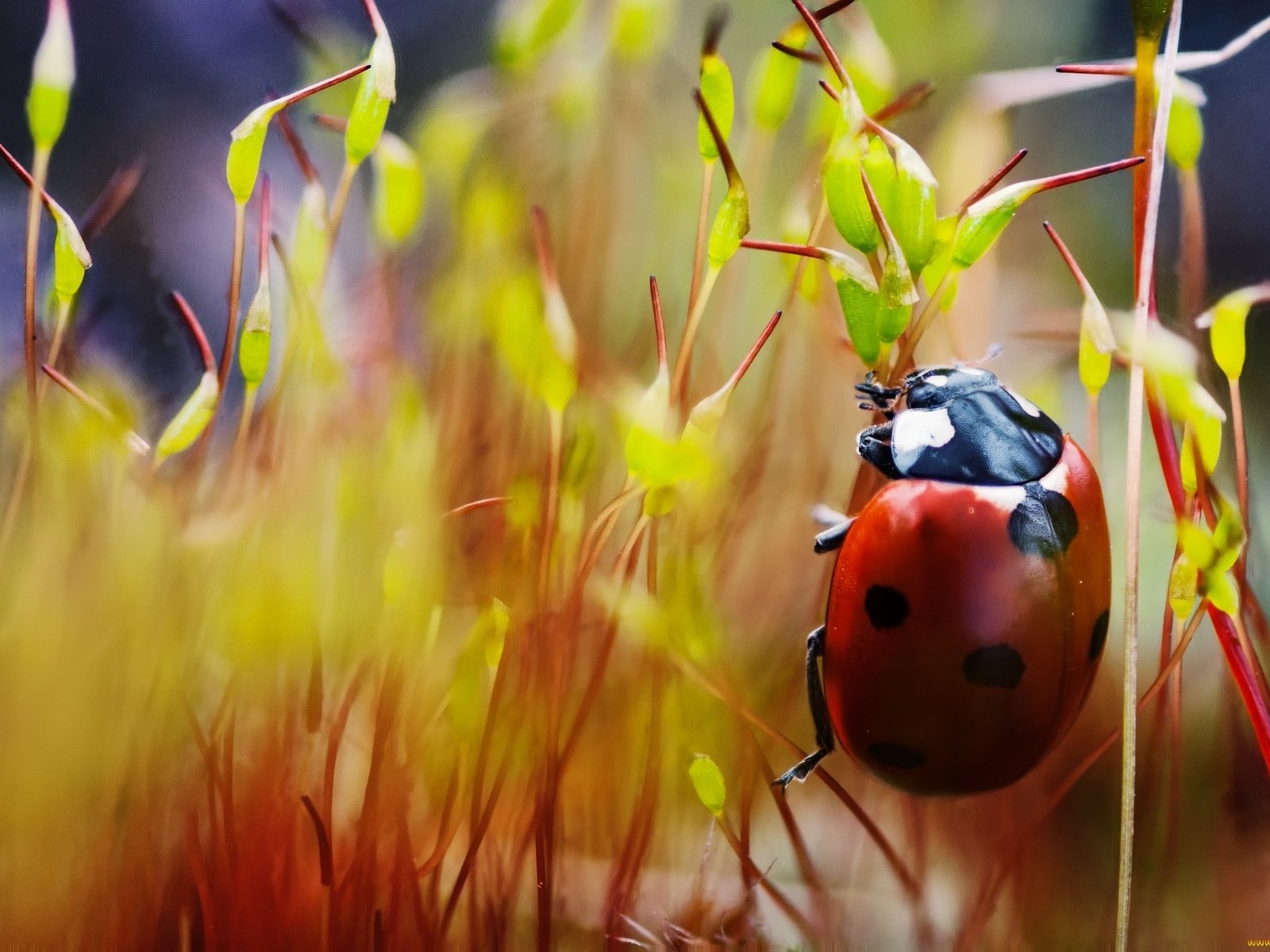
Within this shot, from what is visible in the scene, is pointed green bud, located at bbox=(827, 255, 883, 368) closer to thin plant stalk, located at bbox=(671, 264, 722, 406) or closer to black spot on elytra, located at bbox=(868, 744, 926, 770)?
thin plant stalk, located at bbox=(671, 264, 722, 406)

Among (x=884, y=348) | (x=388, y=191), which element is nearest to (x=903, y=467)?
(x=884, y=348)

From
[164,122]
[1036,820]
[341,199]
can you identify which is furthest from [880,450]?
[164,122]

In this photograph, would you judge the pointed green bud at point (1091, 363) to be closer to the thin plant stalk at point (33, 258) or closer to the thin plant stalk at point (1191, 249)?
the thin plant stalk at point (1191, 249)

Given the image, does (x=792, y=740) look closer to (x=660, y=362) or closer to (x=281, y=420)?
(x=660, y=362)

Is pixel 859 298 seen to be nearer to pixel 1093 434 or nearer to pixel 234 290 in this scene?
pixel 1093 434

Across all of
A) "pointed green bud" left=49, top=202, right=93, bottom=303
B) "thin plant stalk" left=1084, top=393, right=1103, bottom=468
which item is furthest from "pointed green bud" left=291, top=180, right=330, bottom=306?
"thin plant stalk" left=1084, top=393, right=1103, bottom=468

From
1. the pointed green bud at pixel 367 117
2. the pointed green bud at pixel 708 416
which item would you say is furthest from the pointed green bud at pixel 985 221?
the pointed green bud at pixel 367 117
